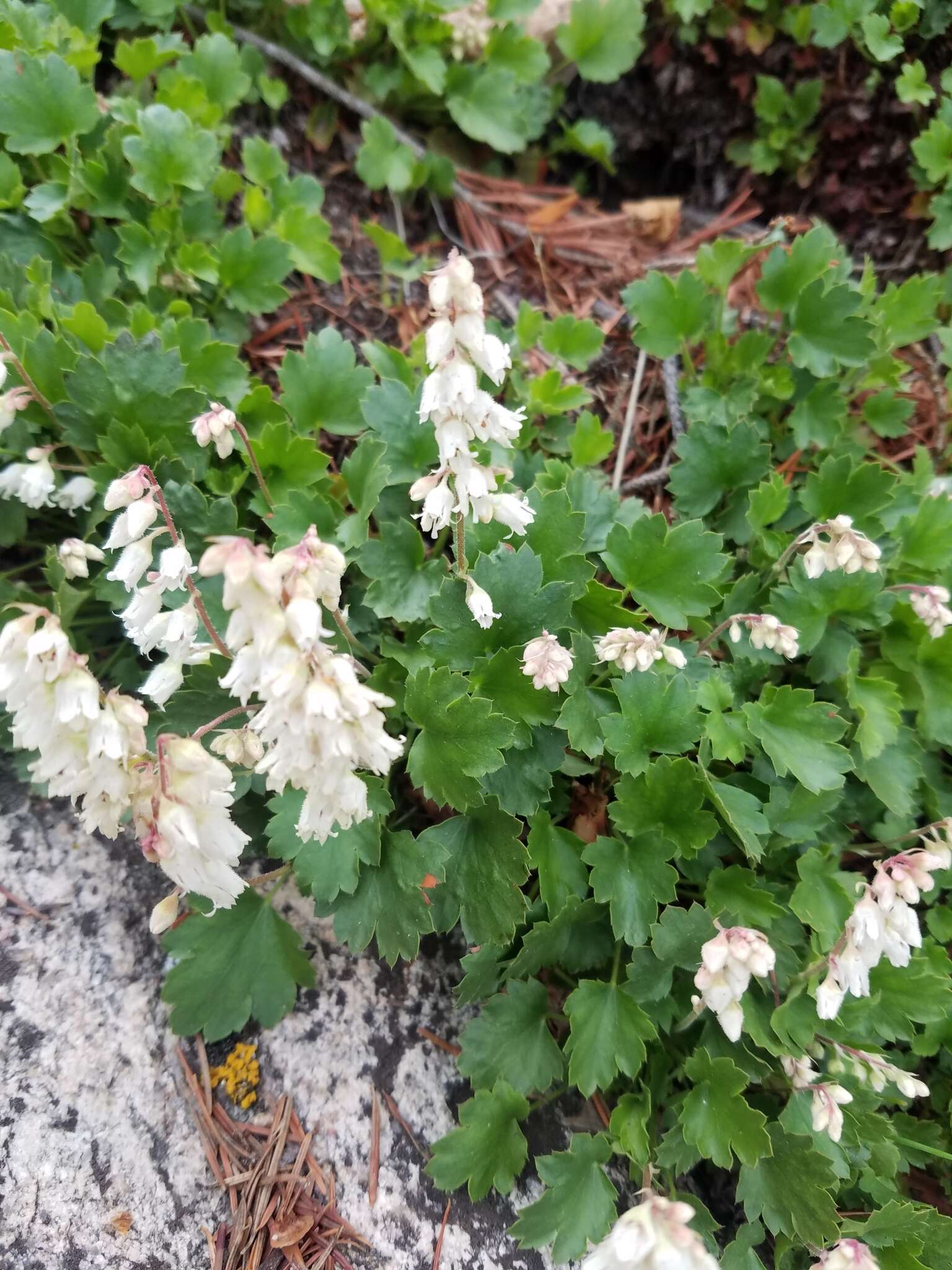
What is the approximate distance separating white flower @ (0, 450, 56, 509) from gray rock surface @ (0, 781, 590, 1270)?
28.7 inches

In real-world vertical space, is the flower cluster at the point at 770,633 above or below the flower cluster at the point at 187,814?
above

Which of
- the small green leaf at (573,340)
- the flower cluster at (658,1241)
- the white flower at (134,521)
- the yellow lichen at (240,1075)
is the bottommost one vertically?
the yellow lichen at (240,1075)

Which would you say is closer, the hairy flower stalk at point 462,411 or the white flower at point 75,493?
the hairy flower stalk at point 462,411

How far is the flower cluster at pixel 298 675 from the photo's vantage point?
122 centimetres

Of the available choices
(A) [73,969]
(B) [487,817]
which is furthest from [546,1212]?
(A) [73,969]

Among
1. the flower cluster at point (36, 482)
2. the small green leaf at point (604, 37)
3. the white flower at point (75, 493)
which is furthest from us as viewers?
the small green leaf at point (604, 37)

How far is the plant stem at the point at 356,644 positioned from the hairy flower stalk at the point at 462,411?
288mm

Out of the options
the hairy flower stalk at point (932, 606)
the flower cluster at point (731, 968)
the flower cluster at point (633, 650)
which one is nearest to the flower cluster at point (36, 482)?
the flower cluster at point (633, 650)

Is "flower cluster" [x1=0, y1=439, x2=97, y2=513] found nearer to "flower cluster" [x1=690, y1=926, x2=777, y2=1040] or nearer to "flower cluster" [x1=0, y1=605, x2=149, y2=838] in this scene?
"flower cluster" [x1=0, y1=605, x2=149, y2=838]

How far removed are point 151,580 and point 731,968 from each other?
1.32m

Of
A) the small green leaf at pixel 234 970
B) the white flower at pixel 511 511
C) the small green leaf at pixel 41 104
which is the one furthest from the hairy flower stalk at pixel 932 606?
the small green leaf at pixel 41 104

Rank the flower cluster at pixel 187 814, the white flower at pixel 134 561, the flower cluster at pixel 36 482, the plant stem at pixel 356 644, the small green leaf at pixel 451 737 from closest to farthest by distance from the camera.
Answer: the flower cluster at pixel 187 814 < the white flower at pixel 134 561 < the small green leaf at pixel 451 737 < the plant stem at pixel 356 644 < the flower cluster at pixel 36 482

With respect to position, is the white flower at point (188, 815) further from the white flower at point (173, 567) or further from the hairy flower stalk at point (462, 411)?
the hairy flower stalk at point (462, 411)

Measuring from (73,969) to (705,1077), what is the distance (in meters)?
1.43
